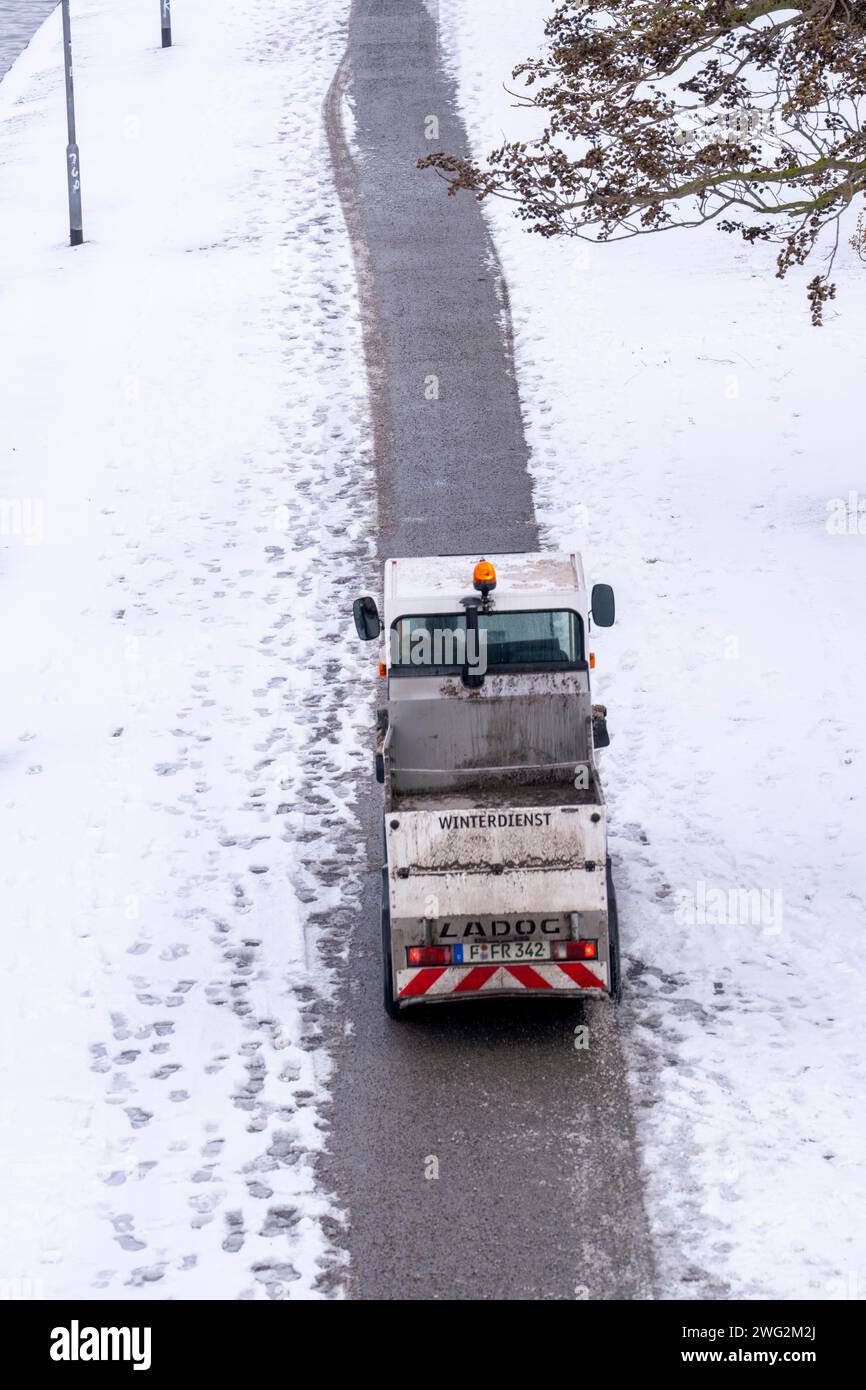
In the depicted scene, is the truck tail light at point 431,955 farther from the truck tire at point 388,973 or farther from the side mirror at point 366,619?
the side mirror at point 366,619

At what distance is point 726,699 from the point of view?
54.4ft

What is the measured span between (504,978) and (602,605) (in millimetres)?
3121

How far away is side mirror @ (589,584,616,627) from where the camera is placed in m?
12.5

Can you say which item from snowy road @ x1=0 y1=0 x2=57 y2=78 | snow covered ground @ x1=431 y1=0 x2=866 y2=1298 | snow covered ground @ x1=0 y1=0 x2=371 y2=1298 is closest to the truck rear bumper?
snow covered ground @ x1=431 y1=0 x2=866 y2=1298

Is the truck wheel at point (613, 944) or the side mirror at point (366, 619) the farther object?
the side mirror at point (366, 619)

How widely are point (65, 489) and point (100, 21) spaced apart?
2753 cm

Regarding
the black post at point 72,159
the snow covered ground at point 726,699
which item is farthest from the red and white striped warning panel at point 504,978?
the black post at point 72,159

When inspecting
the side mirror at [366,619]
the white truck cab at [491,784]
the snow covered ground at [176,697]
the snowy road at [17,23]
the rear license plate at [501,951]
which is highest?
the snowy road at [17,23]

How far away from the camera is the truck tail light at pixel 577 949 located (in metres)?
11.3

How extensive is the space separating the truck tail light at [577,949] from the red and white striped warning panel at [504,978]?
0.17 feet

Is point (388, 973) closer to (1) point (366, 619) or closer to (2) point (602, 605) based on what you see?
(1) point (366, 619)

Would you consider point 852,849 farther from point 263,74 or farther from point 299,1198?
point 263,74

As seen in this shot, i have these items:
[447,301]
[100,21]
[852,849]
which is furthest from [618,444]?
[100,21]

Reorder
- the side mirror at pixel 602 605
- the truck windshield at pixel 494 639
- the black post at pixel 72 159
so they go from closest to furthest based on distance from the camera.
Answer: the side mirror at pixel 602 605, the truck windshield at pixel 494 639, the black post at pixel 72 159
